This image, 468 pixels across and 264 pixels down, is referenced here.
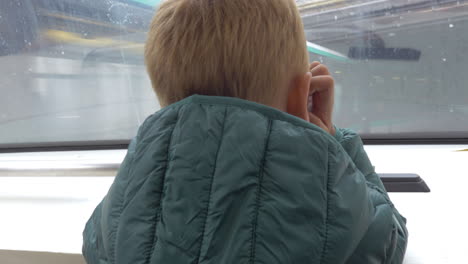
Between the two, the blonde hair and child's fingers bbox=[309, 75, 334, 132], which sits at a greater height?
the blonde hair

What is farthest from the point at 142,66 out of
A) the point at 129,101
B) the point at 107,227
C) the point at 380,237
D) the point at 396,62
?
the point at 380,237

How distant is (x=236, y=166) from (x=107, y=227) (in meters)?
0.21

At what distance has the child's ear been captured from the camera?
0.53 m

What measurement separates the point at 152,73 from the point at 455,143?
4.38ft

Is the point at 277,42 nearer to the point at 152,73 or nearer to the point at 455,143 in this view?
the point at 152,73

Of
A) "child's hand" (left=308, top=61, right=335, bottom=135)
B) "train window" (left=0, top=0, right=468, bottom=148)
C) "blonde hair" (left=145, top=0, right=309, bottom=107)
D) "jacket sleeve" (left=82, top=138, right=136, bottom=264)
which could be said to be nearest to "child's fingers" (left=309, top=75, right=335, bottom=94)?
"child's hand" (left=308, top=61, right=335, bottom=135)

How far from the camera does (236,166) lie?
433 mm

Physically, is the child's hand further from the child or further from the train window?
the train window

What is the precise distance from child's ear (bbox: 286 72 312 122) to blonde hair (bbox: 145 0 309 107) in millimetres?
16

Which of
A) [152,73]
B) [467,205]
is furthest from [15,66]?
[467,205]

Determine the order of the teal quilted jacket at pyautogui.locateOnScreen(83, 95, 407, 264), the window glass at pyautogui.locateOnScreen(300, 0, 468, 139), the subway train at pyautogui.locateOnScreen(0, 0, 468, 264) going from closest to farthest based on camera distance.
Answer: the teal quilted jacket at pyautogui.locateOnScreen(83, 95, 407, 264) < the subway train at pyautogui.locateOnScreen(0, 0, 468, 264) < the window glass at pyautogui.locateOnScreen(300, 0, 468, 139)

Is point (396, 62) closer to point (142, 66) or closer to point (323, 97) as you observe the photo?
point (323, 97)

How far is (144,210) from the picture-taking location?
1.49 feet

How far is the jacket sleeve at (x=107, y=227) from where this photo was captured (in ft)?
1.60
